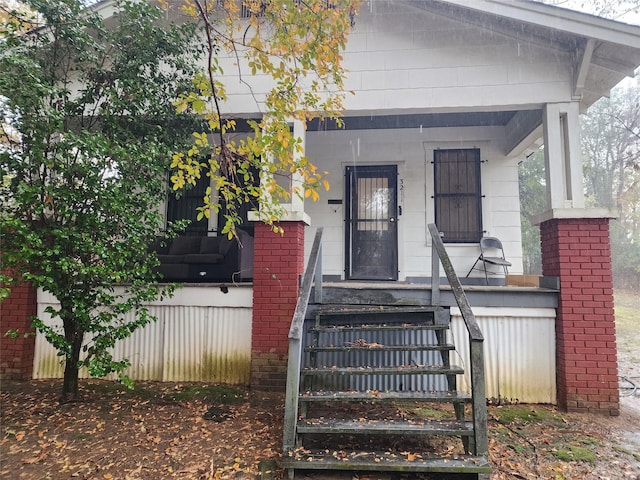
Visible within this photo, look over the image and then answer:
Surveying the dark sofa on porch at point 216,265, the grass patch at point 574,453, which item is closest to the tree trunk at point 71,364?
the dark sofa on porch at point 216,265

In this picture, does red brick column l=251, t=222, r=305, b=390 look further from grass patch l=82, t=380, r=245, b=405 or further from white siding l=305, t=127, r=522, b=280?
white siding l=305, t=127, r=522, b=280

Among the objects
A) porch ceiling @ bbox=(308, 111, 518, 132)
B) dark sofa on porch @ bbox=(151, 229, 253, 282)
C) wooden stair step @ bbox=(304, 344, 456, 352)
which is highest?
porch ceiling @ bbox=(308, 111, 518, 132)

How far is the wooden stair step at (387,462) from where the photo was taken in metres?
2.34

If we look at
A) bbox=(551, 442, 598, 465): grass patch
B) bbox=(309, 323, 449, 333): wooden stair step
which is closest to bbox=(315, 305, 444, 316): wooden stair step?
bbox=(309, 323, 449, 333): wooden stair step

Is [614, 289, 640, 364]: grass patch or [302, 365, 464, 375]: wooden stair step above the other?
[302, 365, 464, 375]: wooden stair step

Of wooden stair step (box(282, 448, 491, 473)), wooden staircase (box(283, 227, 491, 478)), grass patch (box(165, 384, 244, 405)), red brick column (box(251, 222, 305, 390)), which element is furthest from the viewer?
red brick column (box(251, 222, 305, 390))

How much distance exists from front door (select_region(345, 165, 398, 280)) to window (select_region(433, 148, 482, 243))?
0.71 m

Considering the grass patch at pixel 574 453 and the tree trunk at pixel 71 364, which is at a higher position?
the tree trunk at pixel 71 364

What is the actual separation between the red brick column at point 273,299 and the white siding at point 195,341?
261mm

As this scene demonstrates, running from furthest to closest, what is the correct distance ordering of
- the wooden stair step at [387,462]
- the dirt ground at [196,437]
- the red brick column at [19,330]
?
the red brick column at [19,330] < the dirt ground at [196,437] < the wooden stair step at [387,462]

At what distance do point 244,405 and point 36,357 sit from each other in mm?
2854

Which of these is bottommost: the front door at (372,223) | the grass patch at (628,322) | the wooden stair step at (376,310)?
the grass patch at (628,322)

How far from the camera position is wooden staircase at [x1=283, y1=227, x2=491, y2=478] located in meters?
2.44

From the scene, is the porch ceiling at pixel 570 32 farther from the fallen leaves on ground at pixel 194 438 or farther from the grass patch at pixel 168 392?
the grass patch at pixel 168 392
